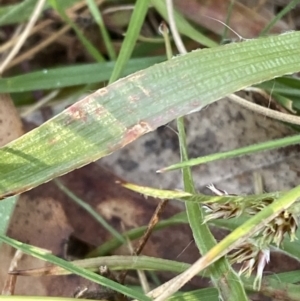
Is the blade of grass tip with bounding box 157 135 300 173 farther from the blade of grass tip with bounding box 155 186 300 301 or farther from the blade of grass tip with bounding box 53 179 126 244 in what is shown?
the blade of grass tip with bounding box 53 179 126 244

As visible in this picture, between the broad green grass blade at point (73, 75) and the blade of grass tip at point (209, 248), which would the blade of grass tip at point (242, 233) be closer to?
the blade of grass tip at point (209, 248)

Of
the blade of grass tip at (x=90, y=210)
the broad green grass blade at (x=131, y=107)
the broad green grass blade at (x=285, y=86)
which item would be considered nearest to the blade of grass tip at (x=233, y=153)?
the broad green grass blade at (x=131, y=107)

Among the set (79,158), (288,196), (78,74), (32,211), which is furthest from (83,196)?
(288,196)

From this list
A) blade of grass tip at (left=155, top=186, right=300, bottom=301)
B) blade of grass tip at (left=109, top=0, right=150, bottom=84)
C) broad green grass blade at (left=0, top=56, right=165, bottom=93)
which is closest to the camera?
blade of grass tip at (left=155, top=186, right=300, bottom=301)

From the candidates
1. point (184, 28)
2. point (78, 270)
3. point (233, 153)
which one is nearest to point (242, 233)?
point (233, 153)

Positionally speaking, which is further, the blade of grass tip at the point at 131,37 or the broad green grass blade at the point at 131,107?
the blade of grass tip at the point at 131,37

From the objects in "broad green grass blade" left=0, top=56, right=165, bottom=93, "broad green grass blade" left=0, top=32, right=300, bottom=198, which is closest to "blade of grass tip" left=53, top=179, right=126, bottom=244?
"broad green grass blade" left=0, top=56, right=165, bottom=93

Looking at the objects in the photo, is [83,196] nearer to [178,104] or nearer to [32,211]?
[32,211]
